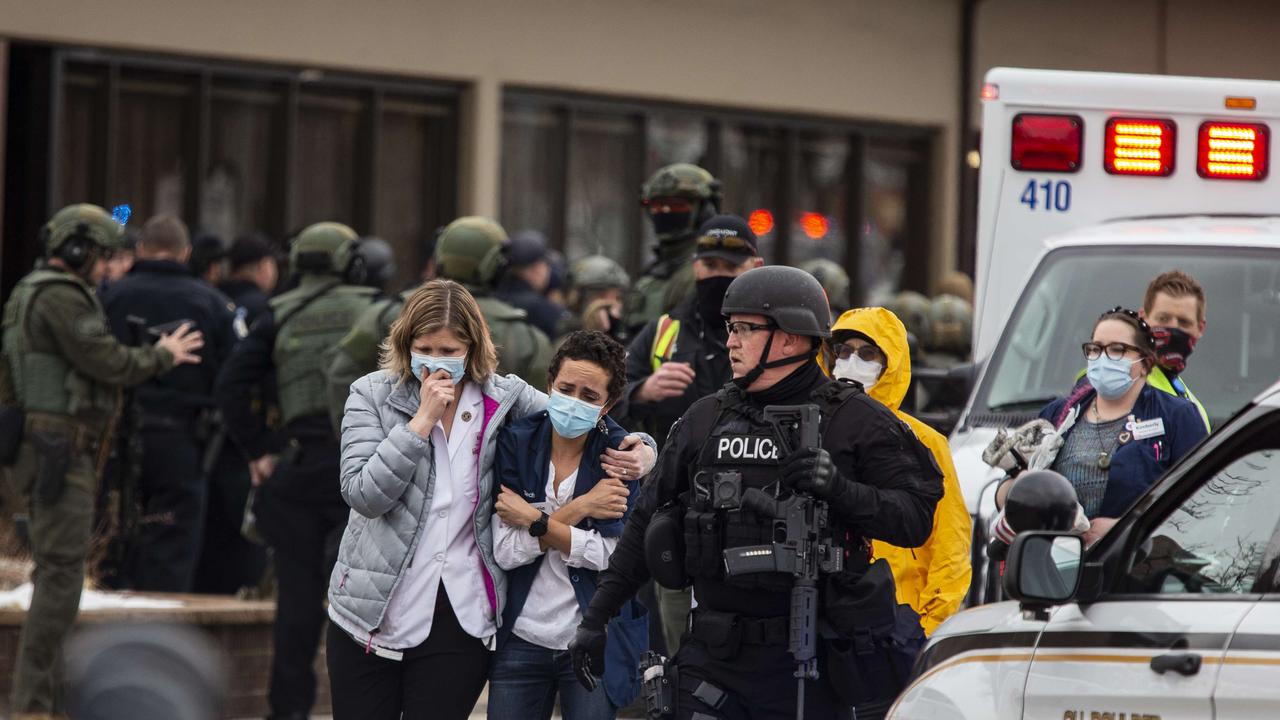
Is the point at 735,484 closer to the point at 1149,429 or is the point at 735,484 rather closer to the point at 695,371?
the point at 1149,429

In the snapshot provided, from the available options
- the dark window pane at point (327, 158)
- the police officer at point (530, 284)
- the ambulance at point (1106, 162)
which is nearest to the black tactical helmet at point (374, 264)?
the police officer at point (530, 284)

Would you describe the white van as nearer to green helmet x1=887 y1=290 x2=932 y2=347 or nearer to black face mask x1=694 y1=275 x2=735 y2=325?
black face mask x1=694 y1=275 x2=735 y2=325

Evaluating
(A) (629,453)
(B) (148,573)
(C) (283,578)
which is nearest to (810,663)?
(A) (629,453)

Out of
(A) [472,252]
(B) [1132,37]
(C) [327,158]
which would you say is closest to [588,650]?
(A) [472,252]

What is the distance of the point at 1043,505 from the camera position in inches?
157

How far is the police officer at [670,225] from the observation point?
816 centimetres

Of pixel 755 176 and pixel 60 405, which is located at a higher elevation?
pixel 755 176

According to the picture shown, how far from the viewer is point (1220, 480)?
399 centimetres

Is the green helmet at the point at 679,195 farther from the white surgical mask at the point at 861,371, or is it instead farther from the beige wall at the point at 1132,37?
the beige wall at the point at 1132,37

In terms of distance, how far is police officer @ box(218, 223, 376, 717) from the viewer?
845cm

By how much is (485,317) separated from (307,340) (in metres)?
1.00

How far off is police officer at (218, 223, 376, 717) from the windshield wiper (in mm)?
2811

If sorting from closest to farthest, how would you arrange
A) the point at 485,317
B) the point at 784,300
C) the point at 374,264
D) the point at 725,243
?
the point at 784,300, the point at 725,243, the point at 485,317, the point at 374,264

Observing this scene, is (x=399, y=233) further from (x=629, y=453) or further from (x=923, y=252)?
(x=629, y=453)
